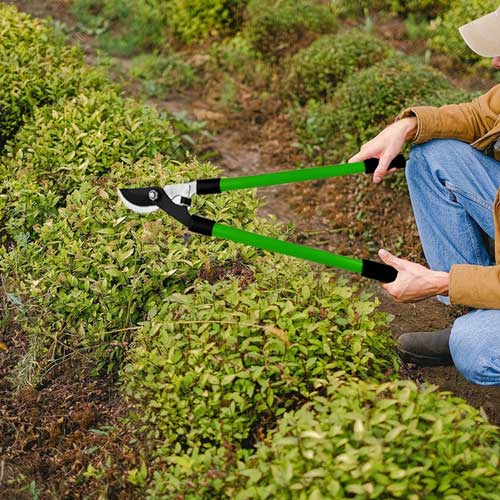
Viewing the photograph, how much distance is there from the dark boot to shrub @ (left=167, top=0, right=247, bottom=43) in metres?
4.02

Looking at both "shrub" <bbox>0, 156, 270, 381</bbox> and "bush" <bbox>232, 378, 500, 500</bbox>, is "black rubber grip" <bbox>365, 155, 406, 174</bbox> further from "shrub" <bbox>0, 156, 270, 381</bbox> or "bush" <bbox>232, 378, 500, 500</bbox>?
"bush" <bbox>232, 378, 500, 500</bbox>

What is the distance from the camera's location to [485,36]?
10.2 ft

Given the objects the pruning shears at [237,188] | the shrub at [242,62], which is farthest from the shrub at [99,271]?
the shrub at [242,62]

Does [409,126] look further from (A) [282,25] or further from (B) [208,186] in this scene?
(A) [282,25]

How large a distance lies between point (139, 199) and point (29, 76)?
200 centimetres

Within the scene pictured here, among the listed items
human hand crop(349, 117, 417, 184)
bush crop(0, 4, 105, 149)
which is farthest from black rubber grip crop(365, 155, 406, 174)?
bush crop(0, 4, 105, 149)

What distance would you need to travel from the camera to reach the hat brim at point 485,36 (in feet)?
10.1

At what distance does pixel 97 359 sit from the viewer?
3230mm

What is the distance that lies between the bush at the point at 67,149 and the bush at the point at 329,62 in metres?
1.74

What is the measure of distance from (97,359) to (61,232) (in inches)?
23.6

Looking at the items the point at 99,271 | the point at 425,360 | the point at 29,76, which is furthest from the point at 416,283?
the point at 29,76

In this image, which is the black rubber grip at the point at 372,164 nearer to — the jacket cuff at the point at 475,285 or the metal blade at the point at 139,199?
the jacket cuff at the point at 475,285

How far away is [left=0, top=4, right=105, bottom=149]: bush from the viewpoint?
176 inches

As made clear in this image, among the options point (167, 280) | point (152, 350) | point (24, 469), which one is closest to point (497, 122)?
point (167, 280)
